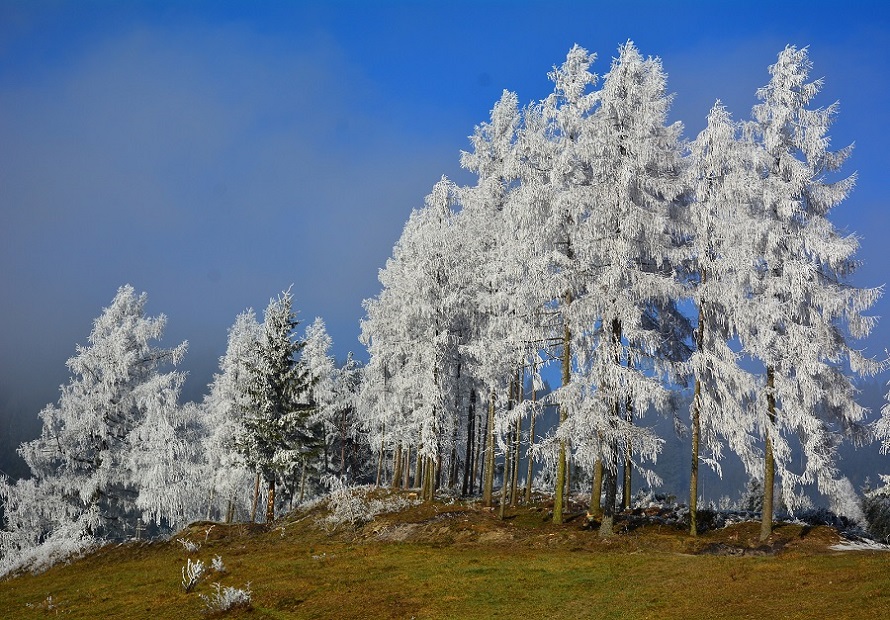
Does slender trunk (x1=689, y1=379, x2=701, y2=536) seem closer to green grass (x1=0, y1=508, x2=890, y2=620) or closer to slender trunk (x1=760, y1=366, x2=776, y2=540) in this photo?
green grass (x1=0, y1=508, x2=890, y2=620)

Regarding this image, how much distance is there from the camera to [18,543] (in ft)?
94.6

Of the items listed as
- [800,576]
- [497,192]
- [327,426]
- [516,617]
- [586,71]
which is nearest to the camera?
[516,617]

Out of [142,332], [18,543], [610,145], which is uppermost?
[610,145]

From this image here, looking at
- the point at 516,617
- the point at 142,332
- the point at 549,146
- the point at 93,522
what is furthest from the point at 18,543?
the point at 549,146

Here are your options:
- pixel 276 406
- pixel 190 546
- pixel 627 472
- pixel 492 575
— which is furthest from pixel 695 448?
pixel 276 406

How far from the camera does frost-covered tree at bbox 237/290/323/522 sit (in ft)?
102

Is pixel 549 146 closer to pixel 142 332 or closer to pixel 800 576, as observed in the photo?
pixel 800 576

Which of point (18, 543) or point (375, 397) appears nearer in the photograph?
point (18, 543)

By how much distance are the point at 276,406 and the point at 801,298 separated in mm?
24253

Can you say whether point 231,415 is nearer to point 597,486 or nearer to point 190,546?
point 190,546

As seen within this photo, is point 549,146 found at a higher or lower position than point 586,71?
lower

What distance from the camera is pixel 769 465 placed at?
19719mm

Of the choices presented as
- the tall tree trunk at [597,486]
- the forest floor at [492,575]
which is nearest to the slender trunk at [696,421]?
the forest floor at [492,575]

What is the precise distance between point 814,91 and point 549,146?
8.64 m
